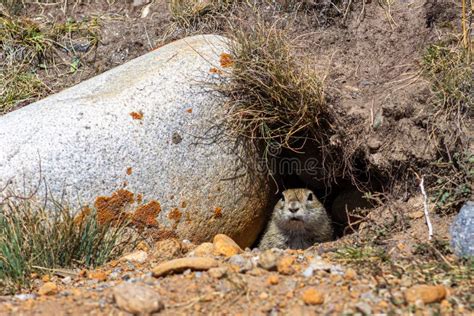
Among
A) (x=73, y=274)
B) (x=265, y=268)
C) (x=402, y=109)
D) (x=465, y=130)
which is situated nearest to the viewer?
(x=265, y=268)

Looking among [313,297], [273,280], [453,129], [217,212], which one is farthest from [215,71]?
[313,297]

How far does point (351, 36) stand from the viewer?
7195 millimetres

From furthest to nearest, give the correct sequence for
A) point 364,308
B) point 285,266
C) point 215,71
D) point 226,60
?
point 226,60 < point 215,71 < point 285,266 < point 364,308

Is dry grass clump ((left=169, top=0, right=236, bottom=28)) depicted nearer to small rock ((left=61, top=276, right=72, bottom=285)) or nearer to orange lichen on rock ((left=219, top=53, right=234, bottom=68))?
orange lichen on rock ((left=219, top=53, right=234, bottom=68))

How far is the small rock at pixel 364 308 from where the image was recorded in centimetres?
389

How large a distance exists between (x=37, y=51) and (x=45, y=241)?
10.5ft

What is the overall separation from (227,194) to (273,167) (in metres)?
0.72

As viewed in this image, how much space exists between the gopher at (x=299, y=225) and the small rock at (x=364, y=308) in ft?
10.7

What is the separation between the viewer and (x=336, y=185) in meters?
7.73

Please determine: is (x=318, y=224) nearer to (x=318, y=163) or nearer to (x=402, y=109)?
(x=318, y=163)

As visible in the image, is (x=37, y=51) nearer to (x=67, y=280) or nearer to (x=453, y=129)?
(x=67, y=280)

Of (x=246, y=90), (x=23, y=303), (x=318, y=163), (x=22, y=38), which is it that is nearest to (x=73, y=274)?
(x=23, y=303)

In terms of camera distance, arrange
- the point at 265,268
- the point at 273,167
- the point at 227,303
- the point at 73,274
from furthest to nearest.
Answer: the point at 273,167, the point at 73,274, the point at 265,268, the point at 227,303

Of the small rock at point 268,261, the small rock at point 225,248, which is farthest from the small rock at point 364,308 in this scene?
the small rock at point 225,248
